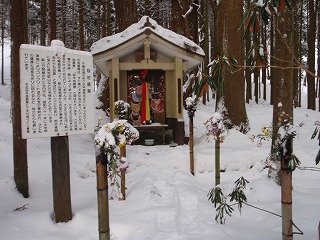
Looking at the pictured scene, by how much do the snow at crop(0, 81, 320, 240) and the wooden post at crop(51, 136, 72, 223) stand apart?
0.49ft

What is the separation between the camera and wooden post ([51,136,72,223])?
4.21 meters

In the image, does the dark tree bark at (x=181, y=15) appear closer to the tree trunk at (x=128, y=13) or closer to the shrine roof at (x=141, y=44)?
the tree trunk at (x=128, y=13)

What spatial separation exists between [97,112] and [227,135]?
687 cm

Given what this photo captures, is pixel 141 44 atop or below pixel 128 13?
below

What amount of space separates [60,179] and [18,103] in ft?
5.93

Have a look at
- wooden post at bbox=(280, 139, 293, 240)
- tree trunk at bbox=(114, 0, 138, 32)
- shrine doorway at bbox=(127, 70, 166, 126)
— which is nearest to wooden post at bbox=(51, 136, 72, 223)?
wooden post at bbox=(280, 139, 293, 240)

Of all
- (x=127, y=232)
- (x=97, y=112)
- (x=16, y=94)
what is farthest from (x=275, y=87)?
(x=97, y=112)

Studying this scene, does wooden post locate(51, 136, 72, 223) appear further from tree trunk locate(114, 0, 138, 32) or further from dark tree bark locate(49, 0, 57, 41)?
tree trunk locate(114, 0, 138, 32)

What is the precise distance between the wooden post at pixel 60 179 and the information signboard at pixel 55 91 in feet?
1.11

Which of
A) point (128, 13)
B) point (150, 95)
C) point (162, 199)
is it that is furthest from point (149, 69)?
point (162, 199)

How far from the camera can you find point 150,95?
34.8 ft

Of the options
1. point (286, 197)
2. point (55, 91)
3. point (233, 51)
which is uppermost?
point (233, 51)

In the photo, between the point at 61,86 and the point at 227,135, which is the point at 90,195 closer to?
the point at 61,86

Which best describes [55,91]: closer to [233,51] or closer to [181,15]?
[233,51]
